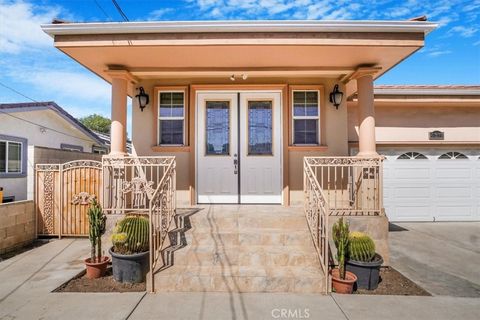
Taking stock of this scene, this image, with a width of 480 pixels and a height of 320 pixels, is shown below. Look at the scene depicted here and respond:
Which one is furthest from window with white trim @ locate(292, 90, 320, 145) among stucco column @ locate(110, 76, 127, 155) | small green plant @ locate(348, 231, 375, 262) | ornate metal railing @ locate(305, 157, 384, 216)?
stucco column @ locate(110, 76, 127, 155)

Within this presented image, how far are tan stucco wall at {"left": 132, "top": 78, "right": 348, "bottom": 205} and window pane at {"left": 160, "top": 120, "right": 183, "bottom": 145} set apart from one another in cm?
22

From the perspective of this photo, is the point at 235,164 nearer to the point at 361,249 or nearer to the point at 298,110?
the point at 298,110

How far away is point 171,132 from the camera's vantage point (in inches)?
262

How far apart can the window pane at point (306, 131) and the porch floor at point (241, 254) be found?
2.01 metres

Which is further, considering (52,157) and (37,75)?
(37,75)

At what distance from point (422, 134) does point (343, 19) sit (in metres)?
5.36

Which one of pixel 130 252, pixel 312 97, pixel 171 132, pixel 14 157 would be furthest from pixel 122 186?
pixel 14 157

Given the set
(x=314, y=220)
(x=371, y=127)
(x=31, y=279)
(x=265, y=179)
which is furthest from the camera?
(x=265, y=179)

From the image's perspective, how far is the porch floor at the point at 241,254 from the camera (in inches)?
148

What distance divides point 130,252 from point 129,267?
0.64ft

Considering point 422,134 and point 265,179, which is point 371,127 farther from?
point 422,134

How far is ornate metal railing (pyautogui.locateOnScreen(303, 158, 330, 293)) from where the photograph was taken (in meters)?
3.93

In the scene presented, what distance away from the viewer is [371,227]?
4719 millimetres

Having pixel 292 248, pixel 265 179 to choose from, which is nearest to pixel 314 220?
pixel 292 248
